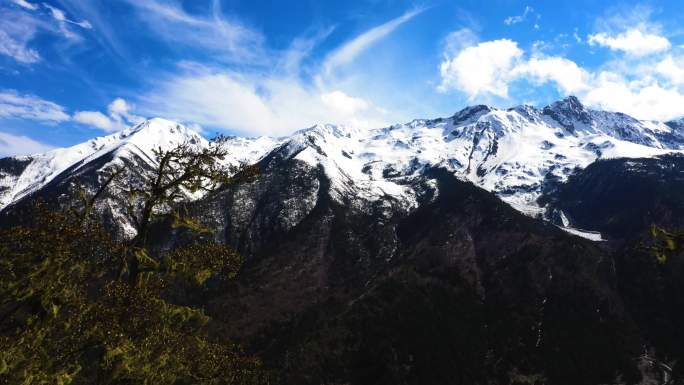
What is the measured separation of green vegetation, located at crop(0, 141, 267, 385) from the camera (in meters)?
18.0

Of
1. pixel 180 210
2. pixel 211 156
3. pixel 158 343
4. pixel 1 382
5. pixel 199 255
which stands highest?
pixel 211 156

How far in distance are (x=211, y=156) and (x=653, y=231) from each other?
17858mm

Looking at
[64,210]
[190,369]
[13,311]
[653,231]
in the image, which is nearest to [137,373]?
[190,369]

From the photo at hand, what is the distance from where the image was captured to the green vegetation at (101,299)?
59.1ft

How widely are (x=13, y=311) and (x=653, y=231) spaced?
21249 millimetres

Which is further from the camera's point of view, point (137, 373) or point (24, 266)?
point (137, 373)

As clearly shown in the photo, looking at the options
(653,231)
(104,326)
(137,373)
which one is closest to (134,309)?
(104,326)

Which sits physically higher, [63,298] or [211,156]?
[211,156]

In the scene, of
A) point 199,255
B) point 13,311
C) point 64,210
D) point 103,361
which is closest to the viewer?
point 13,311

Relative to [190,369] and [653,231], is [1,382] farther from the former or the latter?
[653,231]

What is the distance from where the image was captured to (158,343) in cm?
2094

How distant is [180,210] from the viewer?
2488 centimetres

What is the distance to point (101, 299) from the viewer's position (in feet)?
65.1

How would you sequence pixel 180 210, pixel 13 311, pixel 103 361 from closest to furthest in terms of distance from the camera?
pixel 13 311
pixel 103 361
pixel 180 210
